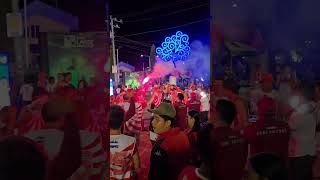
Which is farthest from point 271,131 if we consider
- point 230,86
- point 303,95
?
point 230,86

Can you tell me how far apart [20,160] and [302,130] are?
2.33 m

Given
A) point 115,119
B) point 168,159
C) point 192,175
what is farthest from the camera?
point 115,119

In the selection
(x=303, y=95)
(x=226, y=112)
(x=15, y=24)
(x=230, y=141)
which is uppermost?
(x=15, y=24)

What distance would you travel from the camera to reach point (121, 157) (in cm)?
375

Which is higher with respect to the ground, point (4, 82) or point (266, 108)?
point (4, 82)

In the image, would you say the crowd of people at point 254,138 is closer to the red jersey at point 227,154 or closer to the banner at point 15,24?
the red jersey at point 227,154

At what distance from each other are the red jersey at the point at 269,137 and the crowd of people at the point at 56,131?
1245 millimetres

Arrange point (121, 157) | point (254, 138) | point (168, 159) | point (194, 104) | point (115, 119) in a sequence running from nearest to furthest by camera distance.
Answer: point (254, 138)
point (168, 159)
point (121, 157)
point (115, 119)
point (194, 104)

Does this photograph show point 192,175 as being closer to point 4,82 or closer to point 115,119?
point 115,119

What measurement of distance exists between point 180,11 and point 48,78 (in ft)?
31.1

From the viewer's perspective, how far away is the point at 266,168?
3.00m

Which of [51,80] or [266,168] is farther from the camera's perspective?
[51,80]

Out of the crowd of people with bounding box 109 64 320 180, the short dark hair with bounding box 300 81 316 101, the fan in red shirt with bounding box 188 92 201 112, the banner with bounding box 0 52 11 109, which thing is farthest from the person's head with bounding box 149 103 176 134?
the fan in red shirt with bounding box 188 92 201 112

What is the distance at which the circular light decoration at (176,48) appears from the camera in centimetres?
1096
